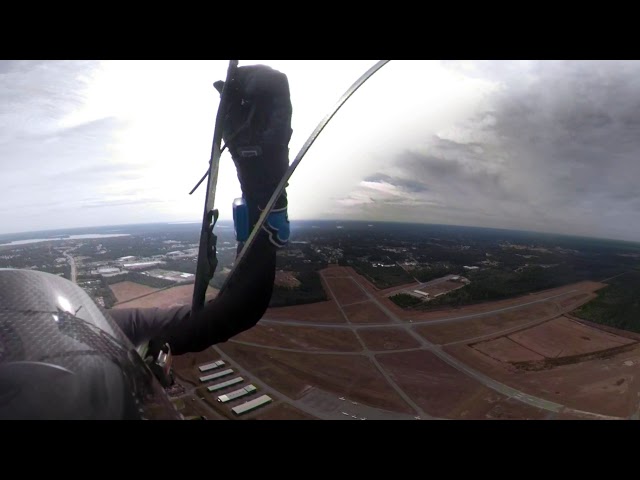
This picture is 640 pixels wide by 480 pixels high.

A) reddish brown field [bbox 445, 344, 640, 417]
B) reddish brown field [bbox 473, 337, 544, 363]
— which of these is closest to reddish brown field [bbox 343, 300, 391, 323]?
reddish brown field [bbox 445, 344, 640, 417]

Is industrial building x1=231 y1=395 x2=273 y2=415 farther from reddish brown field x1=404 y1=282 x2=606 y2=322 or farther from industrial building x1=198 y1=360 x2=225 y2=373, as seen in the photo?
reddish brown field x1=404 y1=282 x2=606 y2=322

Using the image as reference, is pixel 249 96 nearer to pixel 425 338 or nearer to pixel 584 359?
pixel 425 338

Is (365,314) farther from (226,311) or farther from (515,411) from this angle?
(515,411)

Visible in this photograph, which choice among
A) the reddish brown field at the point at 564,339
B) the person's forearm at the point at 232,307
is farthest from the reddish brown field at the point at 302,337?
the reddish brown field at the point at 564,339

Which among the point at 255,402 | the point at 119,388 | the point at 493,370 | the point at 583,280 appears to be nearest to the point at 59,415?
the point at 119,388

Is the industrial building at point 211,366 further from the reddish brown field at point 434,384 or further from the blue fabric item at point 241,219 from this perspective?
the reddish brown field at point 434,384

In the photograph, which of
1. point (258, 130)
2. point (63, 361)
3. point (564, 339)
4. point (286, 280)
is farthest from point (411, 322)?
point (63, 361)
